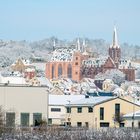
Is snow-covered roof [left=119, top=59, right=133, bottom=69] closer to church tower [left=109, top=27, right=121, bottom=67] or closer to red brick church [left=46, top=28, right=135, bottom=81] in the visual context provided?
red brick church [left=46, top=28, right=135, bottom=81]

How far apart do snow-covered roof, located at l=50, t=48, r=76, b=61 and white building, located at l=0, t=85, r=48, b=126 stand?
131m

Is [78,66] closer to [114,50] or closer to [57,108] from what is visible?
[114,50]

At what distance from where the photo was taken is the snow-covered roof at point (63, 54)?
17825cm

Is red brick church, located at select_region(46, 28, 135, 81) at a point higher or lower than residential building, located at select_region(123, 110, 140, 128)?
higher

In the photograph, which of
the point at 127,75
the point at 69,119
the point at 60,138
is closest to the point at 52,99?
the point at 69,119

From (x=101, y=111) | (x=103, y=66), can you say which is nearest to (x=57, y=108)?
(x=101, y=111)

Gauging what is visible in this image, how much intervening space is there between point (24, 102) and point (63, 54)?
13536 centimetres

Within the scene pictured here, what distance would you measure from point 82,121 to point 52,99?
46.1 ft

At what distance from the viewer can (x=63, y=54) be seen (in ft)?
595

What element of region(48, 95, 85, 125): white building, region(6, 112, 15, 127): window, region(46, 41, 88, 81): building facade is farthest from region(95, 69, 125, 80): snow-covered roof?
region(6, 112, 15, 127): window

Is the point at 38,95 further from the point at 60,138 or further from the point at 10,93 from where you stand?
the point at 60,138

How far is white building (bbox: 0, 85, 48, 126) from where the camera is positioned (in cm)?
4562

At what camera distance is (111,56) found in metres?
187

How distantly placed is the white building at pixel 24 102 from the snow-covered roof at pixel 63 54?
13056 cm
